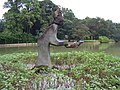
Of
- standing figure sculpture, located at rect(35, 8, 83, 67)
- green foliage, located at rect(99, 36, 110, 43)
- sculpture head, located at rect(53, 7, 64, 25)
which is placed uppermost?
sculpture head, located at rect(53, 7, 64, 25)

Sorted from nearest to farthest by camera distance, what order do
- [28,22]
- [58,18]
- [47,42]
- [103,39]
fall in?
[47,42]
[58,18]
[28,22]
[103,39]

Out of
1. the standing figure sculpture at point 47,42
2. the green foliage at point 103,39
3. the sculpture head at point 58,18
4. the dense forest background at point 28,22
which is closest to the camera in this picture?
the standing figure sculpture at point 47,42

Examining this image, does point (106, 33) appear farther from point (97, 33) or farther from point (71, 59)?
point (71, 59)

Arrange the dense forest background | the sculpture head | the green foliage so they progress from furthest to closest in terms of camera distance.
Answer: the green foliage → the dense forest background → the sculpture head

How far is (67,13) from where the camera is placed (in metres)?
38.3

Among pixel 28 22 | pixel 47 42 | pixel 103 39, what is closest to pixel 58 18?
pixel 47 42

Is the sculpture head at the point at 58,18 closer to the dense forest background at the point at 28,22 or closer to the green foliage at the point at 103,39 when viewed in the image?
the dense forest background at the point at 28,22

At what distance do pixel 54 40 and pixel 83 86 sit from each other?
3.11 meters

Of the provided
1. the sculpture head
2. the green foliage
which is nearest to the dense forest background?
the green foliage

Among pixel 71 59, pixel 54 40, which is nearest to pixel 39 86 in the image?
pixel 54 40

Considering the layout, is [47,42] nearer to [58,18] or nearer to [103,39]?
[58,18]

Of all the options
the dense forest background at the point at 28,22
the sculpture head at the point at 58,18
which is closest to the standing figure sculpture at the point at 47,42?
the sculpture head at the point at 58,18

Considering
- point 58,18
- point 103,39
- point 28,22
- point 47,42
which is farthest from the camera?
point 103,39

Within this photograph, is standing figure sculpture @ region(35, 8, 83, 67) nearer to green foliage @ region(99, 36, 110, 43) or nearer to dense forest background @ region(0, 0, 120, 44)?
dense forest background @ region(0, 0, 120, 44)
